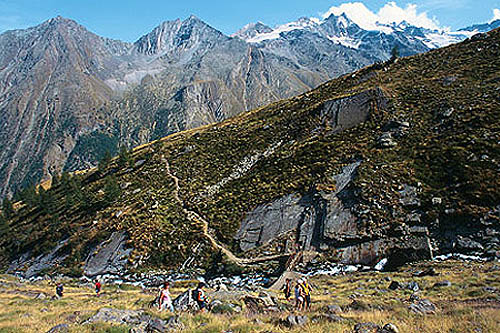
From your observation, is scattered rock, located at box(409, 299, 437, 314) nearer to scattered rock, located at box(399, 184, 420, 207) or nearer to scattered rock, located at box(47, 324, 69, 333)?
scattered rock, located at box(47, 324, 69, 333)

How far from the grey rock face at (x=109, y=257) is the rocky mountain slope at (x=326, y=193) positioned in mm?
194

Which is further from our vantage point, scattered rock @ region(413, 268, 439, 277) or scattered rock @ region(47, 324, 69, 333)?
scattered rock @ region(413, 268, 439, 277)

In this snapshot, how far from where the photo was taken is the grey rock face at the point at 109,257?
4011cm

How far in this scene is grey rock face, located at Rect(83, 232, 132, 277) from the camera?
40.1 metres

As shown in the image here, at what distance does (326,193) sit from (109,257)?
104 feet

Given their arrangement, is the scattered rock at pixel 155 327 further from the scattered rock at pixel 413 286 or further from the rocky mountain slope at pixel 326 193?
the rocky mountain slope at pixel 326 193

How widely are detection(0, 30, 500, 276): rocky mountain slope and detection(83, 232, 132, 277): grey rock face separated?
0.19m

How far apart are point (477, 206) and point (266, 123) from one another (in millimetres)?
48964

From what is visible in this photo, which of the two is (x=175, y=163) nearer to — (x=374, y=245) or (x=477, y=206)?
(x=374, y=245)

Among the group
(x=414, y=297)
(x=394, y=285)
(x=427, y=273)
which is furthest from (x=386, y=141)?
(x=414, y=297)

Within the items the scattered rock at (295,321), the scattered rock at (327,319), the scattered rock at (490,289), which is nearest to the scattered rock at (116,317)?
the scattered rock at (295,321)

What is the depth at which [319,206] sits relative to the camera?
35875mm

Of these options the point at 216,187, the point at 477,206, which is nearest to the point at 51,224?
the point at 216,187

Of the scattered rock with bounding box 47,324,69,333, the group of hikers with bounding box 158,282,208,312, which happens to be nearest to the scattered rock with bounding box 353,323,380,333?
the group of hikers with bounding box 158,282,208,312
